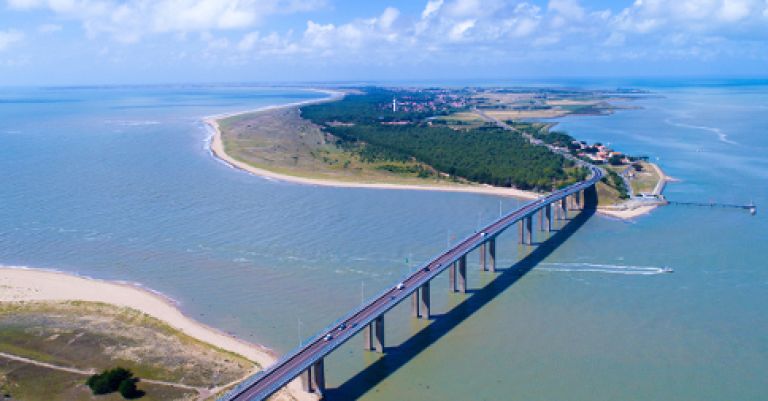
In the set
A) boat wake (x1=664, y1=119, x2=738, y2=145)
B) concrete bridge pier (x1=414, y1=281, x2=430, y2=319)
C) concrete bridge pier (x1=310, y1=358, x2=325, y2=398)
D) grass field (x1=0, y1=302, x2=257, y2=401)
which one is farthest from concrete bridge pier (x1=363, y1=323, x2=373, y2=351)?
boat wake (x1=664, y1=119, x2=738, y2=145)

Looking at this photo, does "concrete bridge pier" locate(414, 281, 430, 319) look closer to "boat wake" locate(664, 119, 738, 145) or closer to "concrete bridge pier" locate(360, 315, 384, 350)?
"concrete bridge pier" locate(360, 315, 384, 350)

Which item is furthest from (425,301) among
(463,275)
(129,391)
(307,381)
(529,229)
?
(529,229)

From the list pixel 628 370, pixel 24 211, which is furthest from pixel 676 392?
pixel 24 211

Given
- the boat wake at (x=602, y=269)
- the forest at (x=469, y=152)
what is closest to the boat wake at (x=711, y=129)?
the forest at (x=469, y=152)

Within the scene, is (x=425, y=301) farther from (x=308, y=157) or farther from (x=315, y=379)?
(x=308, y=157)

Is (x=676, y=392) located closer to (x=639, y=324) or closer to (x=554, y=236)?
(x=639, y=324)

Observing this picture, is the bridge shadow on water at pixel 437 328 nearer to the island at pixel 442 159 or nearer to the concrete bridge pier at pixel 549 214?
the concrete bridge pier at pixel 549 214
